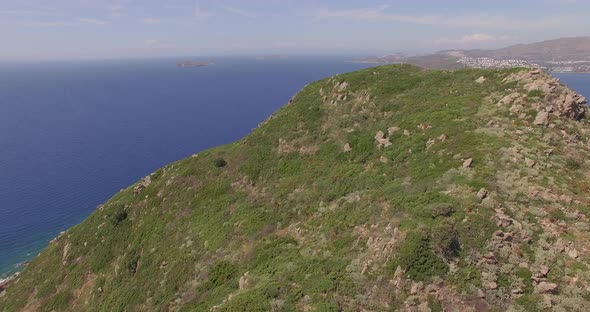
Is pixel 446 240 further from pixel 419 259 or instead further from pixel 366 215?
pixel 366 215

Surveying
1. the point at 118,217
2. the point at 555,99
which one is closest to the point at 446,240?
the point at 555,99

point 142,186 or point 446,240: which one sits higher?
point 446,240

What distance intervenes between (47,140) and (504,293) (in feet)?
696

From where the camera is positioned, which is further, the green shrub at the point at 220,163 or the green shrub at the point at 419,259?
the green shrub at the point at 220,163

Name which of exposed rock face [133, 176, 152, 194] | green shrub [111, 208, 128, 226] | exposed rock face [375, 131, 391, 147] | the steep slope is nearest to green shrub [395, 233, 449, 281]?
the steep slope

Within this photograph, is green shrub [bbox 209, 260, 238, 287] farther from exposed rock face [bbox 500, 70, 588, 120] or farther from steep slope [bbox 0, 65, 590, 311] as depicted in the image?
exposed rock face [bbox 500, 70, 588, 120]

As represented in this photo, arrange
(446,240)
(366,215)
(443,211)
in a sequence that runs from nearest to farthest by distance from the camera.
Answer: (446,240) → (443,211) → (366,215)

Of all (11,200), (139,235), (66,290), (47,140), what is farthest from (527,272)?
(47,140)

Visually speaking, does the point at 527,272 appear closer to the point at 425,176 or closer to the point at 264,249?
the point at 425,176

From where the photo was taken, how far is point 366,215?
28094 millimetres

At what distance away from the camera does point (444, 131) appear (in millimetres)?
33125

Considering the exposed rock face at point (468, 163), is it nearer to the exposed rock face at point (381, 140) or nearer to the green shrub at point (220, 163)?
the exposed rock face at point (381, 140)

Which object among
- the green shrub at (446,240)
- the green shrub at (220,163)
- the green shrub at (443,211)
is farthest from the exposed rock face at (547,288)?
the green shrub at (220,163)

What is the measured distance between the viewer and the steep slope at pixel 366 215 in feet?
66.6
